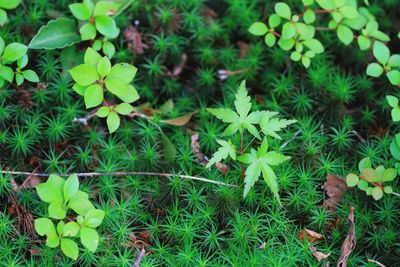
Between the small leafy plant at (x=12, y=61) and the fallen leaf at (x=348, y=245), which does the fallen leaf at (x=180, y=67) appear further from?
the fallen leaf at (x=348, y=245)

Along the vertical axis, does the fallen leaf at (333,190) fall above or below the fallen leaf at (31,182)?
below

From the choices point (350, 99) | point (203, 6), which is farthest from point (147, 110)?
point (350, 99)

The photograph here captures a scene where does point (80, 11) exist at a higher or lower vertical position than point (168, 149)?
higher

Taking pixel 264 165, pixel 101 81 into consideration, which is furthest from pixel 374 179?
pixel 101 81

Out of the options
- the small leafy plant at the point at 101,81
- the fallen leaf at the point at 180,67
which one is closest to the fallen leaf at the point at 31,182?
the small leafy plant at the point at 101,81

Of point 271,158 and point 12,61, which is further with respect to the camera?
point 12,61

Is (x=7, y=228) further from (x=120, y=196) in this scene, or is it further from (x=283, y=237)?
(x=283, y=237)

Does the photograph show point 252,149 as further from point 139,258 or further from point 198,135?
point 139,258
